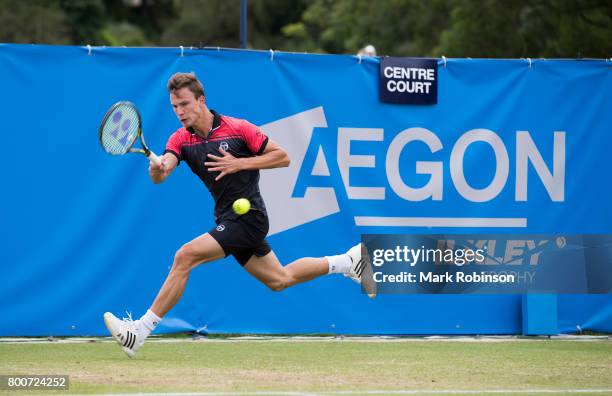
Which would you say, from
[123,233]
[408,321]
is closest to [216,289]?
[123,233]

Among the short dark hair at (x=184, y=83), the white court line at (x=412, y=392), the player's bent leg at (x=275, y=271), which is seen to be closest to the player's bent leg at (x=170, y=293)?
the player's bent leg at (x=275, y=271)

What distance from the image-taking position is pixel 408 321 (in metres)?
10.4

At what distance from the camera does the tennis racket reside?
813 cm

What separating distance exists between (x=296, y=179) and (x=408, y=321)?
1609 millimetres

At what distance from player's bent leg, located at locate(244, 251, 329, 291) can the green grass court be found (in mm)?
577

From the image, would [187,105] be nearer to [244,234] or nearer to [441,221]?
[244,234]

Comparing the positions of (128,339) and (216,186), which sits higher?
(216,186)

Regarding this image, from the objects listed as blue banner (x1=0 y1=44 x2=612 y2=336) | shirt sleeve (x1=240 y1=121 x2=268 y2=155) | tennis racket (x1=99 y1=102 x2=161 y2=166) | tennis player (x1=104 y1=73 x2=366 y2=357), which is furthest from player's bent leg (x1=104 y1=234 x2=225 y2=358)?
blue banner (x1=0 y1=44 x2=612 y2=336)

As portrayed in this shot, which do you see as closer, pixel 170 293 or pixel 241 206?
pixel 170 293

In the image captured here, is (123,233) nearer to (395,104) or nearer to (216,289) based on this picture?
(216,289)

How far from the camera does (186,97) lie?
8.47 meters

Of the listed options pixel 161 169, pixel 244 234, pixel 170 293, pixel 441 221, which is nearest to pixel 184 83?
pixel 161 169

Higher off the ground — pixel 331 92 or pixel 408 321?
pixel 331 92

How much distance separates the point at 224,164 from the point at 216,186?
219mm
